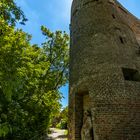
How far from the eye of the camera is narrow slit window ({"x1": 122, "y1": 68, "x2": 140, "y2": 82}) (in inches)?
546

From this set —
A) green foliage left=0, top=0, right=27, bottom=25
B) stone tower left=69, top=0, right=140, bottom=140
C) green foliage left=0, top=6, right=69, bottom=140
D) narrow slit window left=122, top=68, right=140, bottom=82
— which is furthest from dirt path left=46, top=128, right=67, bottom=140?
green foliage left=0, top=0, right=27, bottom=25

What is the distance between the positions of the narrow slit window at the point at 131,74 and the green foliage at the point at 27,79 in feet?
14.5

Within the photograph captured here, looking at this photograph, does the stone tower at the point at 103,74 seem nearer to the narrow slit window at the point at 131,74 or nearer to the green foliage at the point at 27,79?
the narrow slit window at the point at 131,74

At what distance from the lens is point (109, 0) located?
17312 mm

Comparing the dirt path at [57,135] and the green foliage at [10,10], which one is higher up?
the green foliage at [10,10]

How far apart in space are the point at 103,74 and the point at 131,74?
1.65 metres

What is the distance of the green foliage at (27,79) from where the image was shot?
303 inches

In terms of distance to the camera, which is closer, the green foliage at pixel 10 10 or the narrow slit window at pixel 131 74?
the green foliage at pixel 10 10

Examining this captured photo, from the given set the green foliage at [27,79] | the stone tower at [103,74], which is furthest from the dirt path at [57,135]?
the stone tower at [103,74]

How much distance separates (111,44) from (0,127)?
32.7 ft

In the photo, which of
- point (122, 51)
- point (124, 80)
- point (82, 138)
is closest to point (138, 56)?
point (122, 51)

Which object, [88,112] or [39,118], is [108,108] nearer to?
[88,112]

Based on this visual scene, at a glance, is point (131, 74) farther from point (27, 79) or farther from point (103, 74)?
point (27, 79)

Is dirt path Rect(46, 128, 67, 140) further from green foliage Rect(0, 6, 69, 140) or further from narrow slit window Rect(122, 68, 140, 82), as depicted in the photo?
narrow slit window Rect(122, 68, 140, 82)
